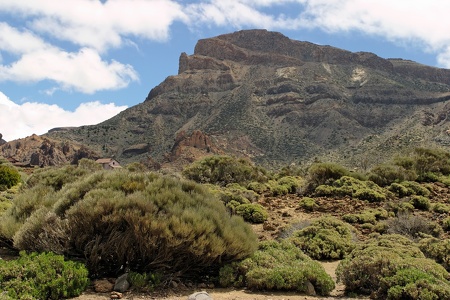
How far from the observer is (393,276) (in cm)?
730

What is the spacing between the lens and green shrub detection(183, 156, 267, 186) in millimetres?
25859

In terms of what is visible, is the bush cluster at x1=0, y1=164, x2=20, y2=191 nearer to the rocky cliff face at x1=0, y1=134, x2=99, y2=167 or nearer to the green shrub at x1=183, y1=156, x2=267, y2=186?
the green shrub at x1=183, y1=156, x2=267, y2=186

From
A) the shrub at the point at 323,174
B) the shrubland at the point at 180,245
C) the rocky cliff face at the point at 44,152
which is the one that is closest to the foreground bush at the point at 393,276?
the shrubland at the point at 180,245

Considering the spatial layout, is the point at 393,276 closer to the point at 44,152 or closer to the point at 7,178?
the point at 7,178

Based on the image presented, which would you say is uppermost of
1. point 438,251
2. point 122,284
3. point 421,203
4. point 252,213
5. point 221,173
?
point 221,173

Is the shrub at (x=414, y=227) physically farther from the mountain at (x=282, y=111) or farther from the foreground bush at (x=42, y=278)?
the mountain at (x=282, y=111)

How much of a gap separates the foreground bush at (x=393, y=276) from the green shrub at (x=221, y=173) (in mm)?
16977

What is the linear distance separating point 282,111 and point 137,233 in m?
119

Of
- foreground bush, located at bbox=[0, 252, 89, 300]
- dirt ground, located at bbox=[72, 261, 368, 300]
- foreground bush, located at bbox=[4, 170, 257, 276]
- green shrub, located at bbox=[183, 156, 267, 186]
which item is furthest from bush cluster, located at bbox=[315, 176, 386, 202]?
foreground bush, located at bbox=[0, 252, 89, 300]

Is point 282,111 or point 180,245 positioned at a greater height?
point 282,111

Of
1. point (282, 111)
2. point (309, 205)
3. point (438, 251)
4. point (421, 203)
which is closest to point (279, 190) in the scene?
point (309, 205)

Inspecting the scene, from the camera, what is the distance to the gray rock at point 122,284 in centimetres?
710

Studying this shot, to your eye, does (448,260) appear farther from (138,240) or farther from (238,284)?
(138,240)

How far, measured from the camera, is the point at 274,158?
91.4 meters
